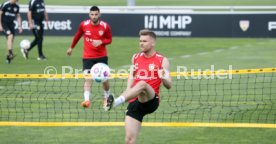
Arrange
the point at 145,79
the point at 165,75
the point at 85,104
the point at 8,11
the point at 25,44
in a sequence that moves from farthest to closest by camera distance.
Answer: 1. the point at 25,44
2. the point at 8,11
3. the point at 85,104
4. the point at 145,79
5. the point at 165,75

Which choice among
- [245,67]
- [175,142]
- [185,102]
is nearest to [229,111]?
[185,102]

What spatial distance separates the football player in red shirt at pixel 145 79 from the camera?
38.2 ft

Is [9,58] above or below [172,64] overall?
above

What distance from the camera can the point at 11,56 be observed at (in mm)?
26344

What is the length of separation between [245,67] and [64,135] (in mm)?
11647

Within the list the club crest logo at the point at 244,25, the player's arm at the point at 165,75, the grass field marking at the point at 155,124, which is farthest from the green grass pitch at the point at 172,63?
the player's arm at the point at 165,75

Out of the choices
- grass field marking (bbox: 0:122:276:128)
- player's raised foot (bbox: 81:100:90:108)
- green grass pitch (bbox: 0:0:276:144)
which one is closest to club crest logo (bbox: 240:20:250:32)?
green grass pitch (bbox: 0:0:276:144)

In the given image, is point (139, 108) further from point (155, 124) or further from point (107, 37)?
point (107, 37)

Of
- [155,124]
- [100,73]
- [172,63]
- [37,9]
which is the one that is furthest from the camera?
[37,9]

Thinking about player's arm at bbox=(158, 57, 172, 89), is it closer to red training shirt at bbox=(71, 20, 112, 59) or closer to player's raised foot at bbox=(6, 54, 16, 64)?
red training shirt at bbox=(71, 20, 112, 59)

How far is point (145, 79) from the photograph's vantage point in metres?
11.9

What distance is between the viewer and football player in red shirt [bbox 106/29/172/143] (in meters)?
11.6

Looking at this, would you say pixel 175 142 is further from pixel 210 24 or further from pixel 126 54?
pixel 210 24

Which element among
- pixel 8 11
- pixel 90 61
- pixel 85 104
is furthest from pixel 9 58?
pixel 85 104
